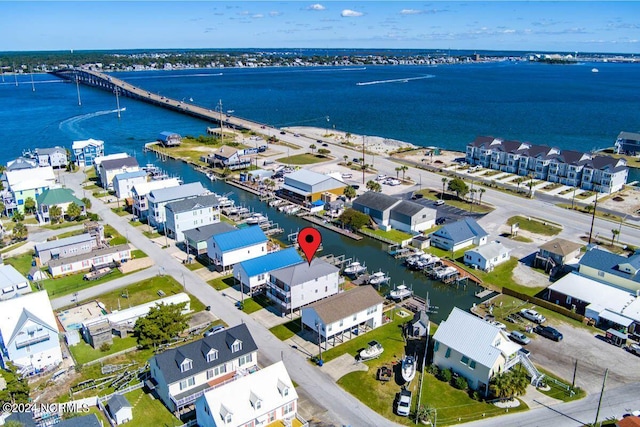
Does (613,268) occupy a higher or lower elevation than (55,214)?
higher

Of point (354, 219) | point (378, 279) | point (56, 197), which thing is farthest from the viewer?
point (56, 197)

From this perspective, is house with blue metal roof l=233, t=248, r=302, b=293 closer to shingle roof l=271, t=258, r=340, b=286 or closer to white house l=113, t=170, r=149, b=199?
shingle roof l=271, t=258, r=340, b=286

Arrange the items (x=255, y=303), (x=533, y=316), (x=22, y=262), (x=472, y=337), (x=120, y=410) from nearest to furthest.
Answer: (x=120, y=410)
(x=472, y=337)
(x=533, y=316)
(x=255, y=303)
(x=22, y=262)

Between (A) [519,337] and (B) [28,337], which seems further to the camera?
(A) [519,337]

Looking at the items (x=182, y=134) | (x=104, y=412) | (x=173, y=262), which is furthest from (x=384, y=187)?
(x=182, y=134)

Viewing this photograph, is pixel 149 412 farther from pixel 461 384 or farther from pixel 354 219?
pixel 354 219

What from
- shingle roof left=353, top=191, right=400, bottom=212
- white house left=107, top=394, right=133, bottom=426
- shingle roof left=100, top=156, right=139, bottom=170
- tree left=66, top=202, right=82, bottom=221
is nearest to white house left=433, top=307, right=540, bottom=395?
white house left=107, top=394, right=133, bottom=426

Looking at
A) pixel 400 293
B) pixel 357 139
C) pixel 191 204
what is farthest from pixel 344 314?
pixel 357 139

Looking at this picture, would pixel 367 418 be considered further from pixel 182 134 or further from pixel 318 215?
pixel 182 134
